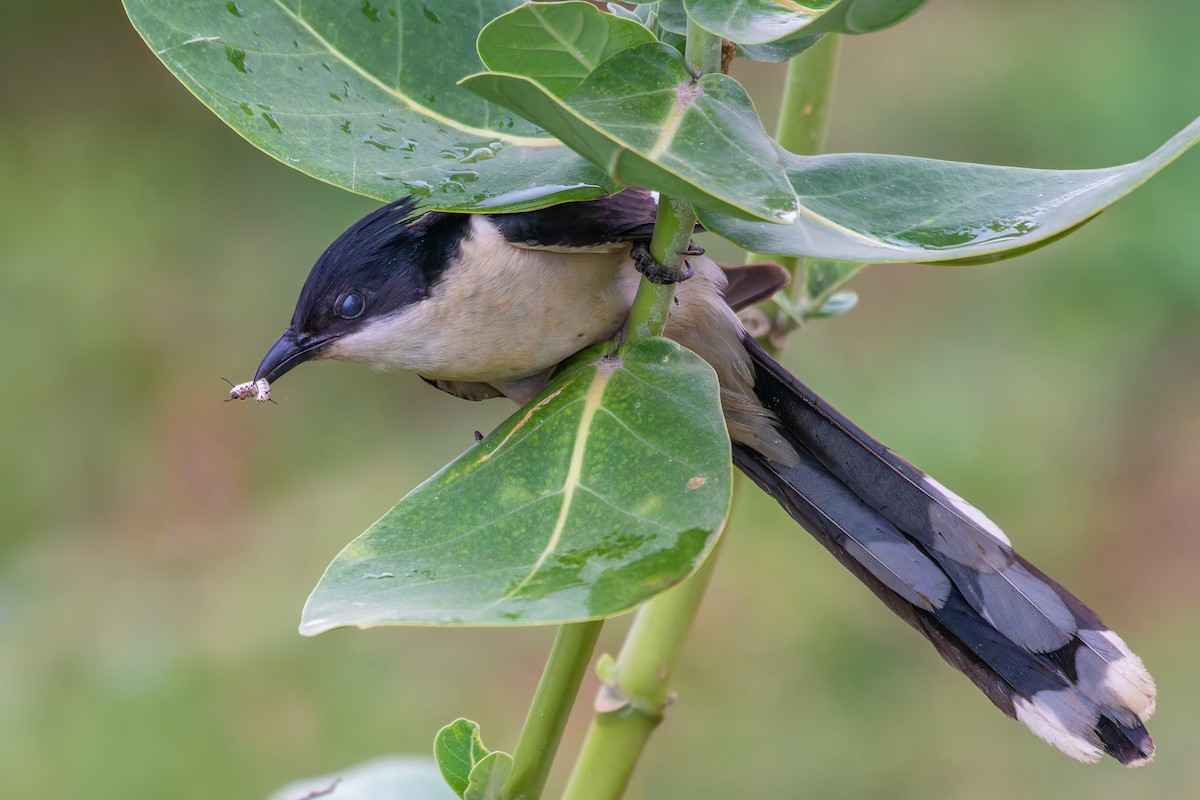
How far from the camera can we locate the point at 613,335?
1.50m

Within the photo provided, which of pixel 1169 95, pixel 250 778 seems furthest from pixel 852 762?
pixel 1169 95

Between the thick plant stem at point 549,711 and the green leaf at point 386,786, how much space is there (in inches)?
19.8

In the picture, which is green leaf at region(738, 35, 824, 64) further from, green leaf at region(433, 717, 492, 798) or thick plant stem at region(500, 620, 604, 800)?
green leaf at region(433, 717, 492, 798)

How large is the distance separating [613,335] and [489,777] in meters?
0.60

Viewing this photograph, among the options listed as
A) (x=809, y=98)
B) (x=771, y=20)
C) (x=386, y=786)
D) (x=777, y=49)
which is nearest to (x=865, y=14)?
(x=771, y=20)

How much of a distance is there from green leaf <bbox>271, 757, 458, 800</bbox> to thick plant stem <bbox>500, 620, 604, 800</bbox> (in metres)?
0.50

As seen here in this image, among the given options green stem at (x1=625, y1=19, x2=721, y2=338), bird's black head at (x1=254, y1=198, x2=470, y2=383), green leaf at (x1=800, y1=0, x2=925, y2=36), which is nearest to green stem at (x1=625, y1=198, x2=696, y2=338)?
green stem at (x1=625, y1=19, x2=721, y2=338)

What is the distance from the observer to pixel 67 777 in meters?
4.05

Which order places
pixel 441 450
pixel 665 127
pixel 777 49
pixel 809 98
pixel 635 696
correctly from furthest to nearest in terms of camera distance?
pixel 441 450, pixel 809 98, pixel 635 696, pixel 777 49, pixel 665 127

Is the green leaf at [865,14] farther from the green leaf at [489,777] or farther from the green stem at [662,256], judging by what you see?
the green leaf at [489,777]

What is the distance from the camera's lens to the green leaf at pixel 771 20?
82 cm

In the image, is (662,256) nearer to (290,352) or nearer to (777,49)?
(777,49)

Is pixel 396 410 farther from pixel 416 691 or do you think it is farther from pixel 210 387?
pixel 416 691

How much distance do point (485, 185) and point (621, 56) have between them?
22 cm
